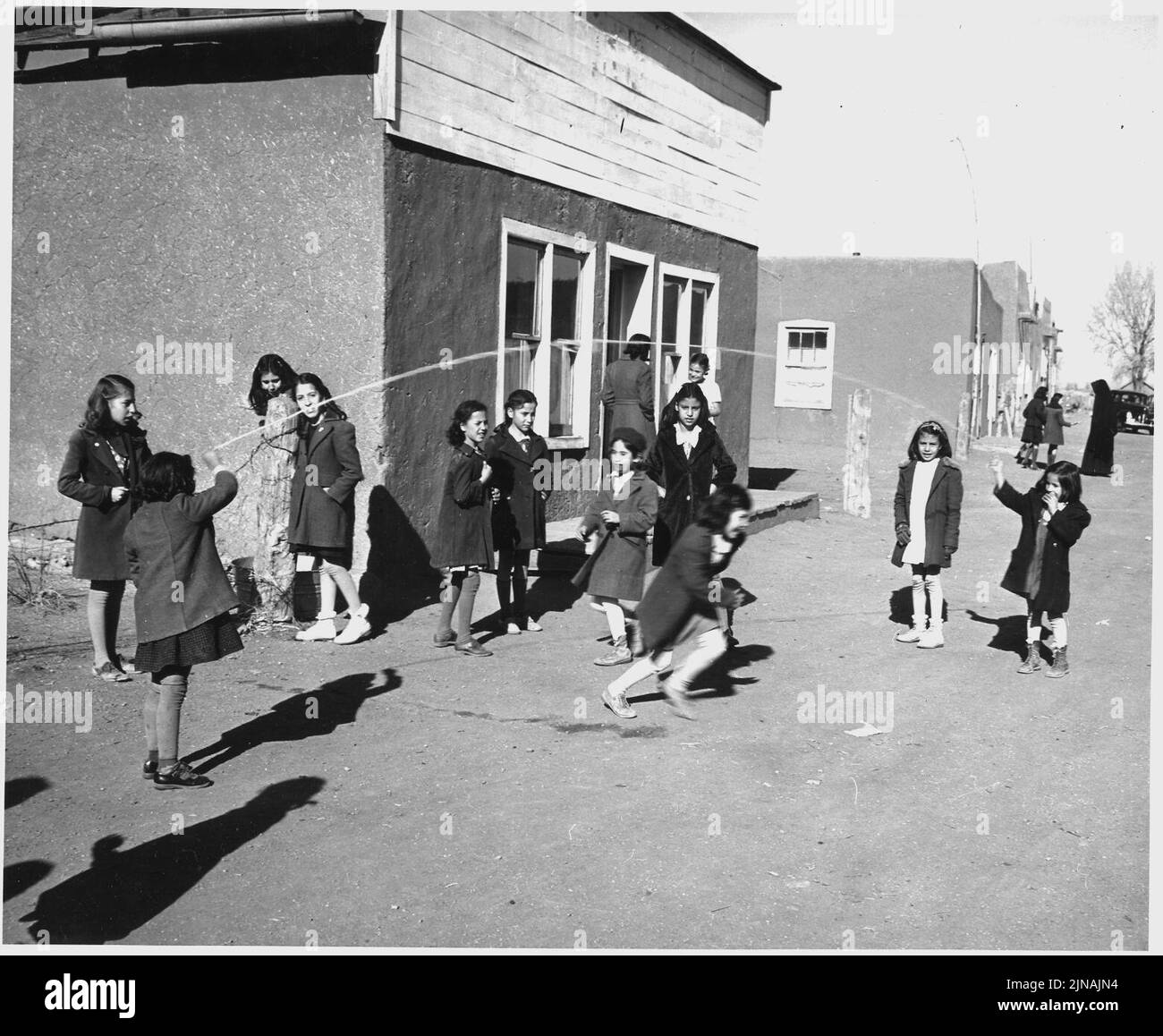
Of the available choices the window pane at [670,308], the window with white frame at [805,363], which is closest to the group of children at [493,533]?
the window pane at [670,308]

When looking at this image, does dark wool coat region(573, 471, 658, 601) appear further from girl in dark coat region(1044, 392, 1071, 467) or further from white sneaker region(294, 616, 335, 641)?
girl in dark coat region(1044, 392, 1071, 467)

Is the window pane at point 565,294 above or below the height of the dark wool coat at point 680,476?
above

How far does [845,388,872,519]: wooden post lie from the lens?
1549 centimetres

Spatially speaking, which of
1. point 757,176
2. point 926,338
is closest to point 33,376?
point 757,176

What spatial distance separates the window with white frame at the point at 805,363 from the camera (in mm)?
29844

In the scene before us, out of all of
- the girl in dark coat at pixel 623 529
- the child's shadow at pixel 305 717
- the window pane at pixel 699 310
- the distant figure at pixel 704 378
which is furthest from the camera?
the window pane at pixel 699 310

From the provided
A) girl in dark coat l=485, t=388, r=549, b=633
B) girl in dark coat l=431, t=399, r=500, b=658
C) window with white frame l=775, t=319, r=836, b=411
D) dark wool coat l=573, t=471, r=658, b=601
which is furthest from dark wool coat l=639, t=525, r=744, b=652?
window with white frame l=775, t=319, r=836, b=411

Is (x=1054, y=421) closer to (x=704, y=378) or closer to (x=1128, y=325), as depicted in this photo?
(x=704, y=378)

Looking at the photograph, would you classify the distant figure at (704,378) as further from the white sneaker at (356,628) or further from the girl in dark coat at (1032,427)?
the girl in dark coat at (1032,427)

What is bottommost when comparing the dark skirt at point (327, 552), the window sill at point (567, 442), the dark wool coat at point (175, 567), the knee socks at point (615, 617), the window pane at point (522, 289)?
the knee socks at point (615, 617)

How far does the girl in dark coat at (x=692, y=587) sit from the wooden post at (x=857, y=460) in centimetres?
910

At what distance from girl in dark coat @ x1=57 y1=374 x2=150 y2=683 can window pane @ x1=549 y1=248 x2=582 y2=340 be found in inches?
208

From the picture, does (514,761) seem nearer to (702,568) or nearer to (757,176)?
(702,568)

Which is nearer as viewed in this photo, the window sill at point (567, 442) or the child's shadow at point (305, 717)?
the child's shadow at point (305, 717)
